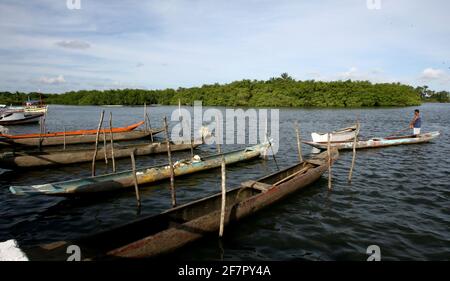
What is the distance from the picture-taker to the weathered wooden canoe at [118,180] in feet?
29.9

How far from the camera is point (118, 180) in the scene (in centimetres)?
1106

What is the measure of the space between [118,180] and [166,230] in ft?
17.7

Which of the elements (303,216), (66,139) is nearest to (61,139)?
(66,139)

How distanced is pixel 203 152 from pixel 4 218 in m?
12.2

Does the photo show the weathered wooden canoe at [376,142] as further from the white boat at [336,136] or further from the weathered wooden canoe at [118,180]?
the weathered wooden canoe at [118,180]

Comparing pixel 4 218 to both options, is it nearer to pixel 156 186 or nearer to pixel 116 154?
pixel 156 186

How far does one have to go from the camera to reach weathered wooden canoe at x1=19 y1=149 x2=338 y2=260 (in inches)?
218

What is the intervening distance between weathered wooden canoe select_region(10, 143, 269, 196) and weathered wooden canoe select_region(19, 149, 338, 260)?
404 centimetres

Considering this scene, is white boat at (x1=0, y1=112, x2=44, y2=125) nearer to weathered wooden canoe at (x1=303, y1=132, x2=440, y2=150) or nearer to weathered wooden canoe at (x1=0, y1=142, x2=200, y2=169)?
weathered wooden canoe at (x1=0, y1=142, x2=200, y2=169)

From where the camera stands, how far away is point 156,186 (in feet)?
39.5

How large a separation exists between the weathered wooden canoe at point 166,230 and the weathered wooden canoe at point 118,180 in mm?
4041

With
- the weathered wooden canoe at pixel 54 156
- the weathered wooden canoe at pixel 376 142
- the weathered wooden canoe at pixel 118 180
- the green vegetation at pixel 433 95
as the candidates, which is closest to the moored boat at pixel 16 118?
the weathered wooden canoe at pixel 54 156
